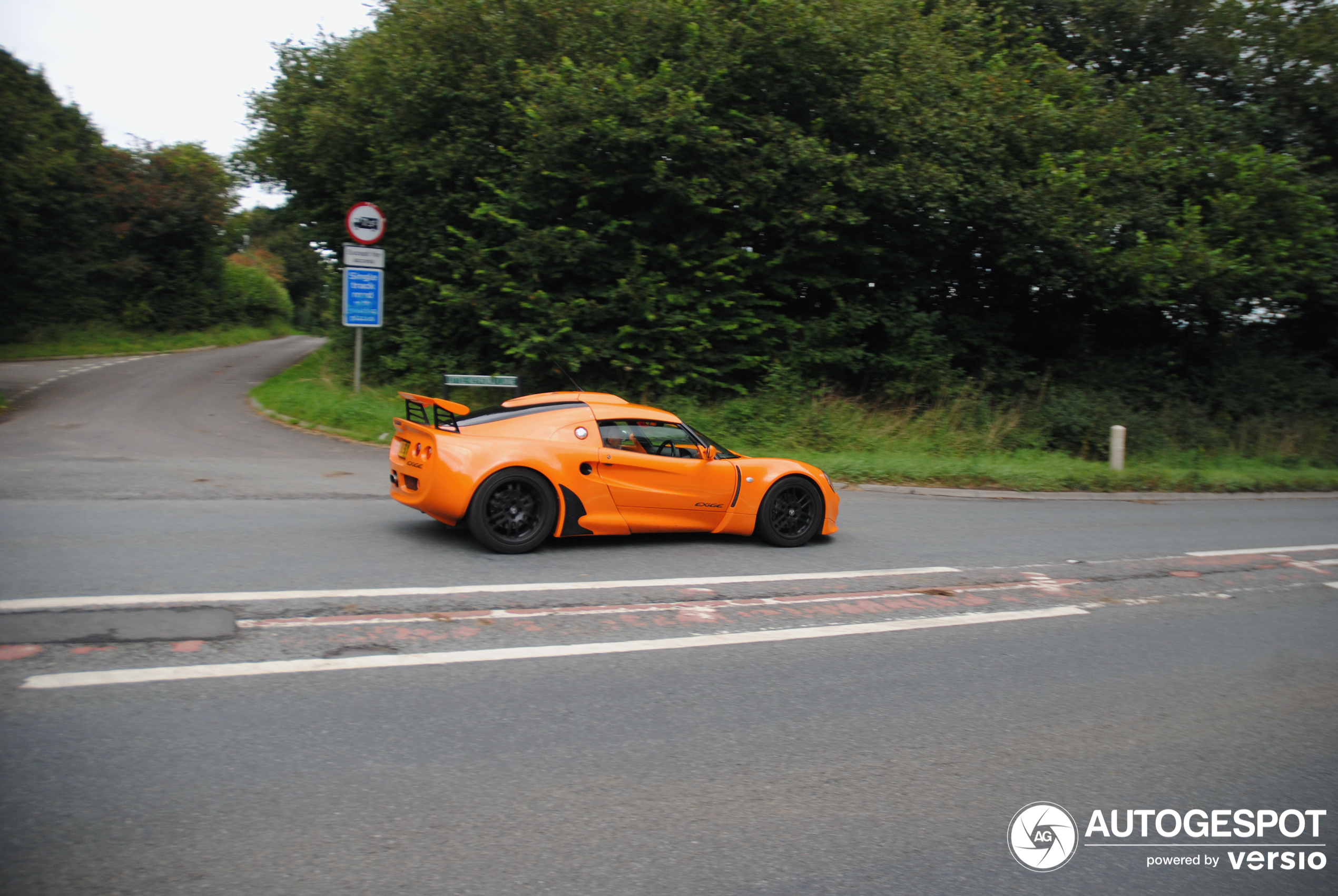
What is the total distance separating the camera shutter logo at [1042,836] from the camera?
3.27 m

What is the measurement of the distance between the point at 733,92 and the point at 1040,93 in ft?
24.5

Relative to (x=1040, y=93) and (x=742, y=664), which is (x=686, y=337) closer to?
(x=1040, y=93)

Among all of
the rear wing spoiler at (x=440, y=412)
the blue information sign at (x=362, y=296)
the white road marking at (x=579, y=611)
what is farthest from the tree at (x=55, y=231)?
the white road marking at (x=579, y=611)

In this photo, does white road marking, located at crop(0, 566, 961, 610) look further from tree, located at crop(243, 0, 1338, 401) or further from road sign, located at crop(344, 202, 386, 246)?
road sign, located at crop(344, 202, 386, 246)

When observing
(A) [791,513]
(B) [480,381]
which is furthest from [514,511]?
(B) [480,381]

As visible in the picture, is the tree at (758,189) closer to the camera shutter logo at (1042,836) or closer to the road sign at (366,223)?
the road sign at (366,223)

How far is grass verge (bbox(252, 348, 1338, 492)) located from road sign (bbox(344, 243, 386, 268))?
Answer: 7.77 ft

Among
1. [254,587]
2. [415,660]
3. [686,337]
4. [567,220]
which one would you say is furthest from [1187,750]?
[567,220]

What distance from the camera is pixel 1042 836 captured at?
3.42m

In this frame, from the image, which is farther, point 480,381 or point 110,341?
point 110,341

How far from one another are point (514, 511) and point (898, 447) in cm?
1071

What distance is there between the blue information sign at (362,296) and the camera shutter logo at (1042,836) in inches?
551

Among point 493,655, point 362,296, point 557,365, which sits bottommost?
point 493,655

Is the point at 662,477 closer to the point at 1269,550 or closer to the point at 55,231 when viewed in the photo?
the point at 1269,550
